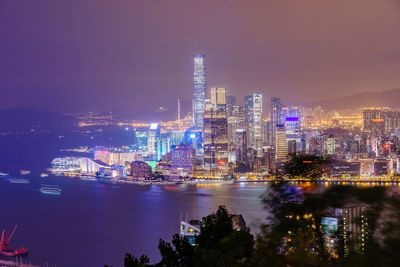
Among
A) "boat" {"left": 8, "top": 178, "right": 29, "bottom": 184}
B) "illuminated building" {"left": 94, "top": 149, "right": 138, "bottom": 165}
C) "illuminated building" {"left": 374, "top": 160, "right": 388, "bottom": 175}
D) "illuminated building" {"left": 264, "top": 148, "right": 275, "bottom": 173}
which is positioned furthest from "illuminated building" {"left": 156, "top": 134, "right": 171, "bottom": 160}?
"illuminated building" {"left": 374, "top": 160, "right": 388, "bottom": 175}

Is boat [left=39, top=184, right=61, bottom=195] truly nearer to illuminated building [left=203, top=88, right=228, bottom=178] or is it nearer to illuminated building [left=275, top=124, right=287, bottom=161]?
illuminated building [left=203, top=88, right=228, bottom=178]

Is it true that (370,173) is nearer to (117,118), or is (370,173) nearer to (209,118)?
(209,118)

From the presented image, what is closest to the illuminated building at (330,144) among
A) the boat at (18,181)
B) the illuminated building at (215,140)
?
the illuminated building at (215,140)

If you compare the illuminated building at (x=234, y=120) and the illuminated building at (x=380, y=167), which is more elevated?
the illuminated building at (x=234, y=120)

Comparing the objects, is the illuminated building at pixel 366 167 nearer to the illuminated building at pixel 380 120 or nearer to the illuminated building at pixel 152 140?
the illuminated building at pixel 380 120

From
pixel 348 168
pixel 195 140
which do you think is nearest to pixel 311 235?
pixel 348 168

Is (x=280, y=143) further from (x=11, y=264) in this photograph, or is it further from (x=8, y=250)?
(x=11, y=264)
